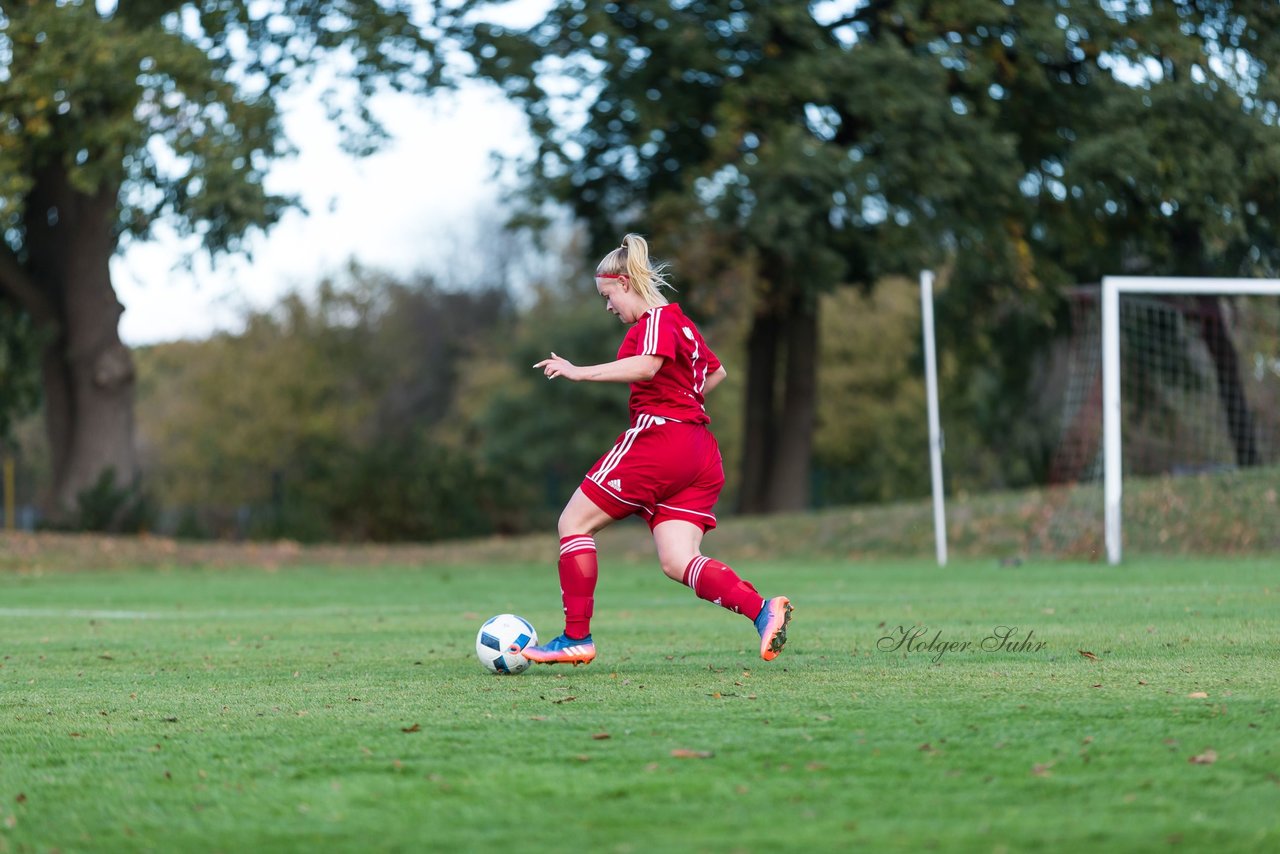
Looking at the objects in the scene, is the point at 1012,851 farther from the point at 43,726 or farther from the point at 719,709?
the point at 43,726

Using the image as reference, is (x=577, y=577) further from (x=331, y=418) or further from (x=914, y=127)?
(x=331, y=418)

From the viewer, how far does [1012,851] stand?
342cm

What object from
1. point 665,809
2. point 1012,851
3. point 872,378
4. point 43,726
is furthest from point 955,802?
point 872,378

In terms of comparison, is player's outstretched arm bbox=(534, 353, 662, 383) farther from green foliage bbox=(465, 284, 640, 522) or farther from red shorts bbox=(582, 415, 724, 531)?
green foliage bbox=(465, 284, 640, 522)

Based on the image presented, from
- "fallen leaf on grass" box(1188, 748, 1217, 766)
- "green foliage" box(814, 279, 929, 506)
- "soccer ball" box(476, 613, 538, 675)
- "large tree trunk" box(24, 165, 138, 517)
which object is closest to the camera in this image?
"fallen leaf on grass" box(1188, 748, 1217, 766)

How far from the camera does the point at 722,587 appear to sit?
686cm

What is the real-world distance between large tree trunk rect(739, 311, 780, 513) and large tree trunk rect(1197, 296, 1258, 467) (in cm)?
746

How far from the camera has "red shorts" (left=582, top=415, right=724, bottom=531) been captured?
22.7ft

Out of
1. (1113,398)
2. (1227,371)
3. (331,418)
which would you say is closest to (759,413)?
(1227,371)

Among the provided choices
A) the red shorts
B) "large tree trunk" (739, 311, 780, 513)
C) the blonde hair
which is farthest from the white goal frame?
"large tree trunk" (739, 311, 780, 513)

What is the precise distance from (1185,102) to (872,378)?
81.8ft

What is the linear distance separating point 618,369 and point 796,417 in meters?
21.1

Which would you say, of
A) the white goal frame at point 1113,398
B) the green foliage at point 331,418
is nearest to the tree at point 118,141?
the green foliage at point 331,418

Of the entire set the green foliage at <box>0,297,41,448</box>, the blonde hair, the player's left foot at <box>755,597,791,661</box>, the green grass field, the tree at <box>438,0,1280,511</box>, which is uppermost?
the tree at <box>438,0,1280,511</box>
